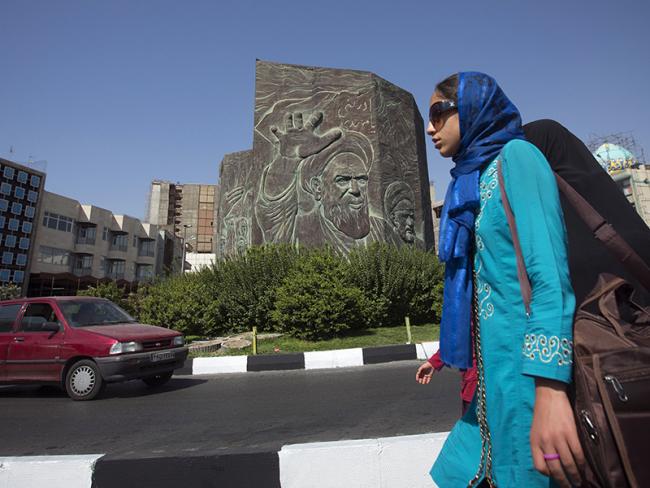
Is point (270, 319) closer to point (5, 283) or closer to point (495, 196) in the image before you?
point (495, 196)

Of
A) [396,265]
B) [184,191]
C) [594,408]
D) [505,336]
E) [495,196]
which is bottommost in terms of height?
[594,408]

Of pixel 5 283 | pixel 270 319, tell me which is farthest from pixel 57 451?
pixel 5 283

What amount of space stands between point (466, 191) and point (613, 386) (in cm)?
66

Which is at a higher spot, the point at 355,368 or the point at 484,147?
the point at 484,147

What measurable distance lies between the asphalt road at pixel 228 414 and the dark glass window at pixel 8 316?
1.00 meters

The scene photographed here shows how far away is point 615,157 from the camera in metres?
49.8

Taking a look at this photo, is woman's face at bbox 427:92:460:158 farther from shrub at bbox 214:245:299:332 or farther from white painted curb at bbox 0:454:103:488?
shrub at bbox 214:245:299:332

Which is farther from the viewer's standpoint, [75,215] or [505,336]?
Answer: [75,215]

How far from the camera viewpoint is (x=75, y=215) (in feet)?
154

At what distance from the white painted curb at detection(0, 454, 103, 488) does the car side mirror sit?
3.98m

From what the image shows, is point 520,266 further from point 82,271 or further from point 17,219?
point 82,271

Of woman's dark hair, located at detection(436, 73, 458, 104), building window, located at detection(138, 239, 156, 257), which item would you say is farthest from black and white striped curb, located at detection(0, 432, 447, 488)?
building window, located at detection(138, 239, 156, 257)

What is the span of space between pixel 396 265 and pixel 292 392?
592cm

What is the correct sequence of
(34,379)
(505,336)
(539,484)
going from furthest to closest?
1. (34,379)
2. (505,336)
3. (539,484)
